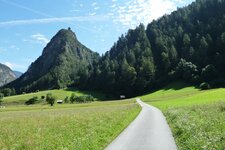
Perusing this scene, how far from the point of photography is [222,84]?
157 metres

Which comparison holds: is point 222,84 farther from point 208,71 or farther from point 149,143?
point 149,143

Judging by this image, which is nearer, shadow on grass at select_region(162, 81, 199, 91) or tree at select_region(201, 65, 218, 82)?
tree at select_region(201, 65, 218, 82)

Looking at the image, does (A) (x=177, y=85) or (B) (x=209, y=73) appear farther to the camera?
(A) (x=177, y=85)

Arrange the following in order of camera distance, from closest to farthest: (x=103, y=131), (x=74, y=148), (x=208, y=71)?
1. (x=74, y=148)
2. (x=103, y=131)
3. (x=208, y=71)

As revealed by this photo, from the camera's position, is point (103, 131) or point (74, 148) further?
point (103, 131)

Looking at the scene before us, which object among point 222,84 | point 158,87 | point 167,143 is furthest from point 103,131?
point 158,87

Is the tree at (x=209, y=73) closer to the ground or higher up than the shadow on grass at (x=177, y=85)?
higher up

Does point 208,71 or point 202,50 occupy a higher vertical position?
point 202,50

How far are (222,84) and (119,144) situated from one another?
141 metres

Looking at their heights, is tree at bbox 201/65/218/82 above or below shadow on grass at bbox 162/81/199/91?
above

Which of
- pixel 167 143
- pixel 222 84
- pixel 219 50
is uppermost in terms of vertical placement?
pixel 219 50

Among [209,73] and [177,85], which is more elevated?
[209,73]

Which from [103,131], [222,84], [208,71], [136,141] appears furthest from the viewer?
[208,71]

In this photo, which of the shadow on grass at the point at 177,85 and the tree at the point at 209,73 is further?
the shadow on grass at the point at 177,85
